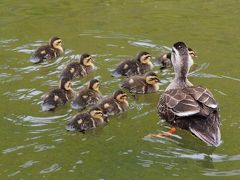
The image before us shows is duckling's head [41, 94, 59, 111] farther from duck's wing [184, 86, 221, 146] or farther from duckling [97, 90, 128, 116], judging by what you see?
duck's wing [184, 86, 221, 146]

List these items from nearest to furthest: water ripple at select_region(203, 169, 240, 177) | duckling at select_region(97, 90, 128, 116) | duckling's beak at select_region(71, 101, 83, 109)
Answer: water ripple at select_region(203, 169, 240, 177) < duckling at select_region(97, 90, 128, 116) < duckling's beak at select_region(71, 101, 83, 109)

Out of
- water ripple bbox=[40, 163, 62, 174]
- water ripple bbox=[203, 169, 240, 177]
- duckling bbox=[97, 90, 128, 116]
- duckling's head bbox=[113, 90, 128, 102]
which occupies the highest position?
duckling's head bbox=[113, 90, 128, 102]

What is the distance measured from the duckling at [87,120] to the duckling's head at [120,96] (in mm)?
340

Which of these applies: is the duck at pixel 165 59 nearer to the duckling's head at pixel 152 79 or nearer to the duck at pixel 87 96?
the duckling's head at pixel 152 79

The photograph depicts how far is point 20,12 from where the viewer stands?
10000mm

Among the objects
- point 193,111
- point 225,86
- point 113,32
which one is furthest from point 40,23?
point 193,111

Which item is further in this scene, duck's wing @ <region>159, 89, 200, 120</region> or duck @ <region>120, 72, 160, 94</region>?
duck @ <region>120, 72, 160, 94</region>

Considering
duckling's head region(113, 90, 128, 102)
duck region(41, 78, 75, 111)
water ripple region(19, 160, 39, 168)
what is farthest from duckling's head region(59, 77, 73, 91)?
water ripple region(19, 160, 39, 168)

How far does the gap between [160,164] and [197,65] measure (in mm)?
2650

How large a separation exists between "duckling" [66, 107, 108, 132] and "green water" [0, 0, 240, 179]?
0.21 feet

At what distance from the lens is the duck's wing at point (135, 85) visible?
7141mm

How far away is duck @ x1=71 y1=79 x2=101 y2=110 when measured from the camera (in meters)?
6.67

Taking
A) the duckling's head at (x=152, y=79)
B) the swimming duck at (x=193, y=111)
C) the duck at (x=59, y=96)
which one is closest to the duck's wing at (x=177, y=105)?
the swimming duck at (x=193, y=111)

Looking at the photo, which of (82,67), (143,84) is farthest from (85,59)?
(143,84)
